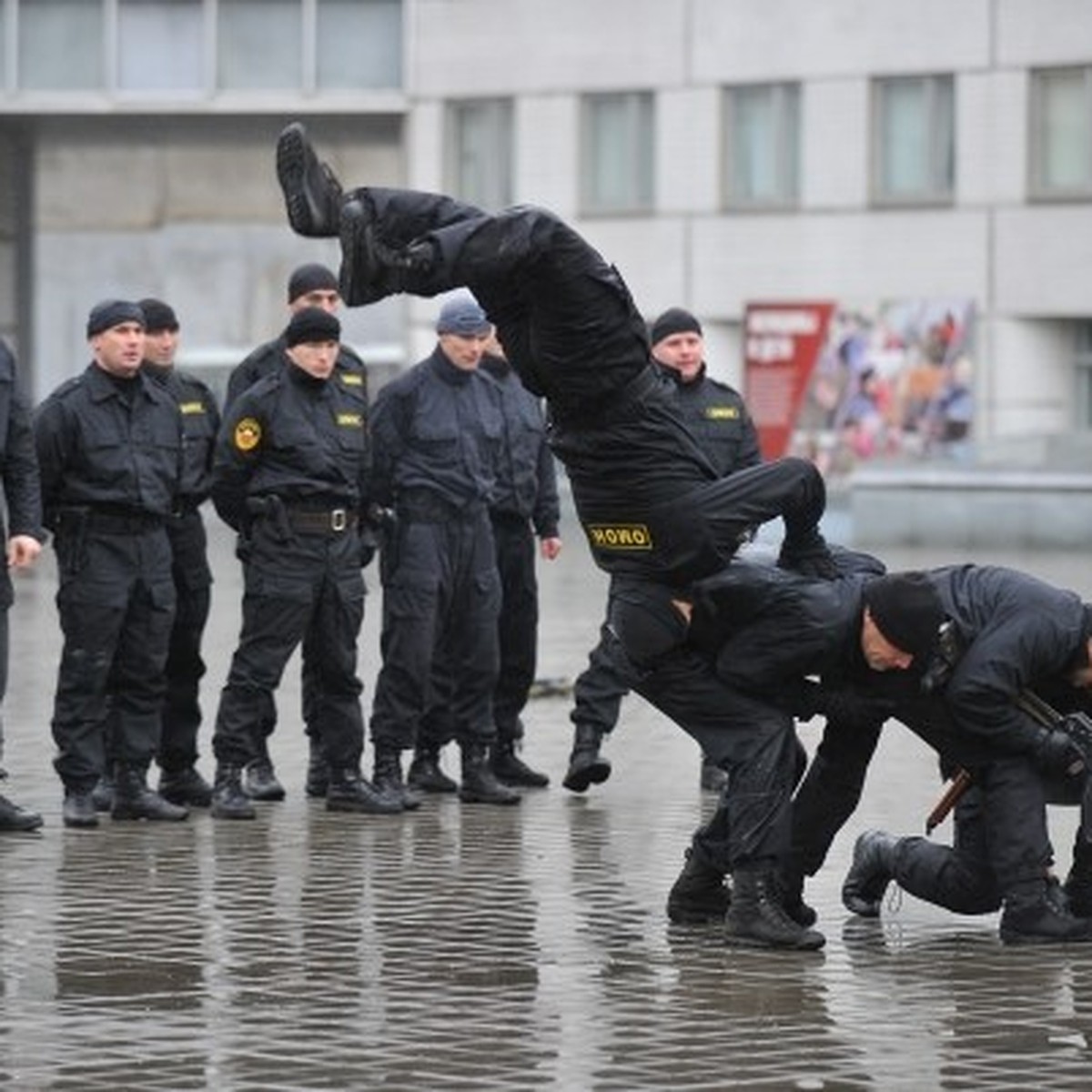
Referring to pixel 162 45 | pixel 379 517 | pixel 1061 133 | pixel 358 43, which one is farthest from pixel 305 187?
pixel 162 45

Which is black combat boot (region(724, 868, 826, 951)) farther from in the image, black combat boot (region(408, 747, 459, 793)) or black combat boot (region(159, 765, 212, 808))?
black combat boot (region(408, 747, 459, 793))

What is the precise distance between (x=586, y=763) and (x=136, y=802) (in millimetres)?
1815

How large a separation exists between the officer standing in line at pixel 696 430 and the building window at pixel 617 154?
2933 centimetres

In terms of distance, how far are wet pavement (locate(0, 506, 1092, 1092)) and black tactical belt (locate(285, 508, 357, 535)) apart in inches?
41.1

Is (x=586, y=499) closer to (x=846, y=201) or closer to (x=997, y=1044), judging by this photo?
(x=997, y=1044)

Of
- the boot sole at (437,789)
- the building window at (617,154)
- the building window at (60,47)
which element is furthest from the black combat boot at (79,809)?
the building window at (60,47)

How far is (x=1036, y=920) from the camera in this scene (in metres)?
10.2

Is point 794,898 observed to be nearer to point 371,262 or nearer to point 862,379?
point 371,262

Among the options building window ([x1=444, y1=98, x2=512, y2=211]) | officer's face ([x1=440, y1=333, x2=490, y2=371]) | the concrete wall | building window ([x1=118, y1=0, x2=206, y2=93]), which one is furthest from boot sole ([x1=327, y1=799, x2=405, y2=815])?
building window ([x1=118, y1=0, x2=206, y2=93])

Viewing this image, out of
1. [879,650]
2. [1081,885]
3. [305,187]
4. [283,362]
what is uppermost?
[305,187]

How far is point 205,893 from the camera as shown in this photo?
1118 centimetres

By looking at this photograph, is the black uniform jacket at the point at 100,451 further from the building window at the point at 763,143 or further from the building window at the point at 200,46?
the building window at the point at 200,46

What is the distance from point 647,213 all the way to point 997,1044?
35.2m

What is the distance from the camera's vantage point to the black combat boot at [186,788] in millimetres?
13914
